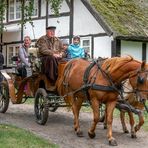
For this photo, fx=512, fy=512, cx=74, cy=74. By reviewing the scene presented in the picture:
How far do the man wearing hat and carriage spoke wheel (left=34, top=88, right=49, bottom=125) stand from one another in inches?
16.2

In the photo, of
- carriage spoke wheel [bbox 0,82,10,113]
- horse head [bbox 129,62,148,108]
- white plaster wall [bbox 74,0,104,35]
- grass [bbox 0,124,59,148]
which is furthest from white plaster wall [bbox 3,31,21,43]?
horse head [bbox 129,62,148,108]

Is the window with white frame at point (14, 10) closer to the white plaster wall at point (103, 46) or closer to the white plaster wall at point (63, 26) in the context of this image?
the white plaster wall at point (63, 26)

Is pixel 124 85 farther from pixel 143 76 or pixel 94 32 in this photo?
pixel 94 32

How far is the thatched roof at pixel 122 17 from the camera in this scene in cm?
2222

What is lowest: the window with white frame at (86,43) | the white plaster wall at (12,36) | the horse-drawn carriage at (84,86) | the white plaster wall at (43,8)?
the horse-drawn carriage at (84,86)

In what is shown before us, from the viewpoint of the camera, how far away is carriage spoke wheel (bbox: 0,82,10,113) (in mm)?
13133

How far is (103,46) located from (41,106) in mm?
12117

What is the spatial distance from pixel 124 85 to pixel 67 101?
1.68m

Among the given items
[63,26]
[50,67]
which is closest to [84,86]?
[50,67]

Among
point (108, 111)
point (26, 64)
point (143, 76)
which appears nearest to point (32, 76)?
point (26, 64)

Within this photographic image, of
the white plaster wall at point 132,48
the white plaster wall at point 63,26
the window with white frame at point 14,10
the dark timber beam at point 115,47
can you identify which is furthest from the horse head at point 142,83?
the window with white frame at point 14,10

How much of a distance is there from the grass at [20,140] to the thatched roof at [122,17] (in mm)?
12346

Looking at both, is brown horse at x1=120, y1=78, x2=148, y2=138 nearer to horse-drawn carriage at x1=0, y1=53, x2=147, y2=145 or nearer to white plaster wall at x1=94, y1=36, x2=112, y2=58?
horse-drawn carriage at x1=0, y1=53, x2=147, y2=145

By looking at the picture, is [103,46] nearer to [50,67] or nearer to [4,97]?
[4,97]
